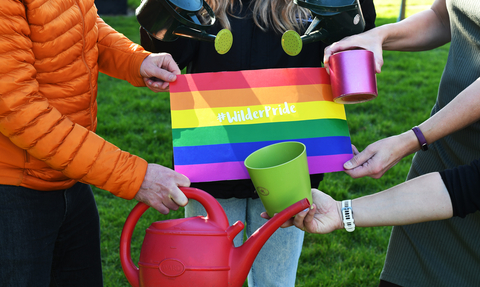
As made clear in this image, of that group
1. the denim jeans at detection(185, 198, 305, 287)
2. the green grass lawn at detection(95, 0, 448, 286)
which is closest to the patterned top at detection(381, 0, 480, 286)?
the denim jeans at detection(185, 198, 305, 287)

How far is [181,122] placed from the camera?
124 cm

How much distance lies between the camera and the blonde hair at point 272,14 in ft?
4.50

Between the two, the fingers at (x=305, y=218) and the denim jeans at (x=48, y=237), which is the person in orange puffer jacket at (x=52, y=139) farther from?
the fingers at (x=305, y=218)

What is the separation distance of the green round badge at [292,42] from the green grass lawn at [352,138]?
152 cm

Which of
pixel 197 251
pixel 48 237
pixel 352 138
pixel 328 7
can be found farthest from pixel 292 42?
pixel 352 138

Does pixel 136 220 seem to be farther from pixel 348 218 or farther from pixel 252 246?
pixel 348 218

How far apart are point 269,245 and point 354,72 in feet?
2.46

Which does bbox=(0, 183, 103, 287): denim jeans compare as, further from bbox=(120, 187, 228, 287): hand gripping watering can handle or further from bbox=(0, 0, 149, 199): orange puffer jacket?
bbox=(120, 187, 228, 287): hand gripping watering can handle

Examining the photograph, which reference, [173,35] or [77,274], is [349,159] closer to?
[173,35]

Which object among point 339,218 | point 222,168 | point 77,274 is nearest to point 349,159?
point 339,218

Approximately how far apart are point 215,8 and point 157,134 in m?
2.50

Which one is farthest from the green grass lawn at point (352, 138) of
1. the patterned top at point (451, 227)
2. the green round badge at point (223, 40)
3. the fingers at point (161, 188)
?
the green round badge at point (223, 40)

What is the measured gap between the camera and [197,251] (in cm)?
103

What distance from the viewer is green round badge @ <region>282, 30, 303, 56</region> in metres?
1.22
